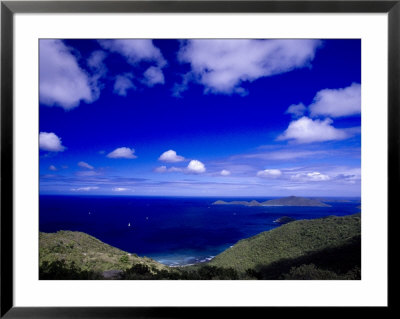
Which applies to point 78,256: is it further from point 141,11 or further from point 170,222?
point 141,11

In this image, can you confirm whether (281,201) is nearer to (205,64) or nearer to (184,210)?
(184,210)

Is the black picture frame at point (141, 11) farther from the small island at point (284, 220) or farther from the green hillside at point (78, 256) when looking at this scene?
the small island at point (284, 220)

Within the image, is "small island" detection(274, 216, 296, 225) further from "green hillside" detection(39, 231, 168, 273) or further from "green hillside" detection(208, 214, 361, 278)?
"green hillside" detection(39, 231, 168, 273)

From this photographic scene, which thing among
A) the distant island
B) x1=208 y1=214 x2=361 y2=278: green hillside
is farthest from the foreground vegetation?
the distant island

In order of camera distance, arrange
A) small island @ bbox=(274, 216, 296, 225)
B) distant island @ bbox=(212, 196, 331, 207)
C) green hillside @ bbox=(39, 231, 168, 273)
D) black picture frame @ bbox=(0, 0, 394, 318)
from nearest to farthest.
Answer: black picture frame @ bbox=(0, 0, 394, 318) < green hillside @ bbox=(39, 231, 168, 273) < distant island @ bbox=(212, 196, 331, 207) < small island @ bbox=(274, 216, 296, 225)

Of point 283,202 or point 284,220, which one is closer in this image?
point 283,202

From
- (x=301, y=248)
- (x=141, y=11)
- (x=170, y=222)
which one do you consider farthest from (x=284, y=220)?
(x=141, y=11)
